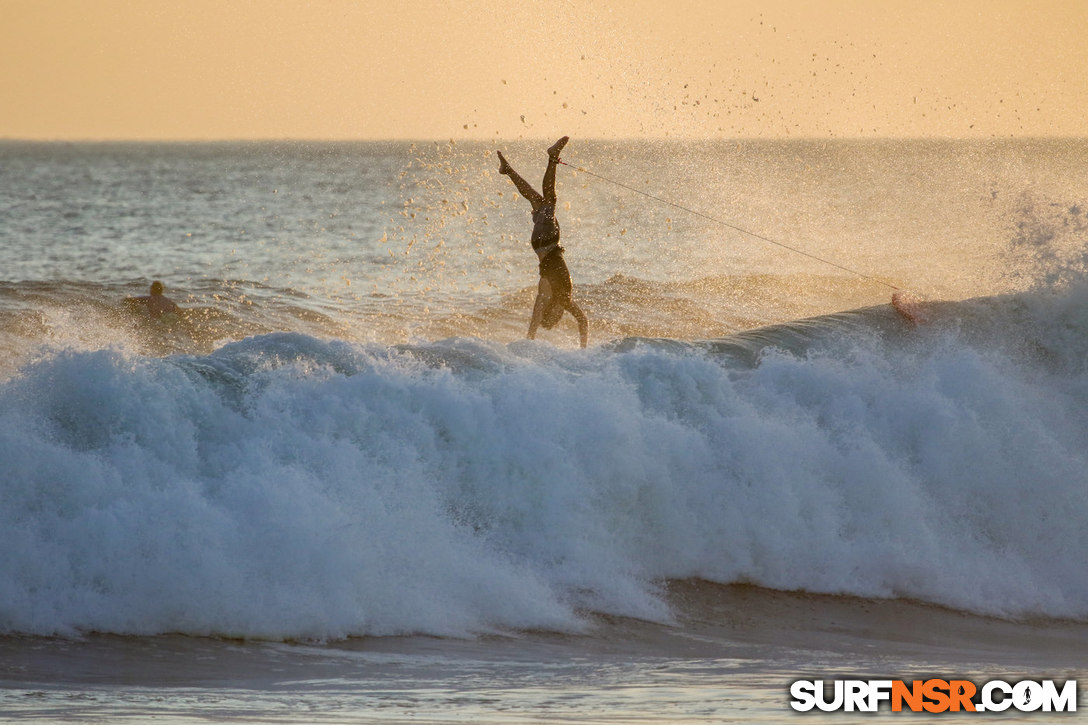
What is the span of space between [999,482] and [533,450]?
164 inches

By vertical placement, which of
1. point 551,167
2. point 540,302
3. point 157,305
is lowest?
point 540,302

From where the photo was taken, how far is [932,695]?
7.78 meters

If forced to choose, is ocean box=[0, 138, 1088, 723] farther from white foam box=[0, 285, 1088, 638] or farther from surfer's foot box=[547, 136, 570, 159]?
surfer's foot box=[547, 136, 570, 159]

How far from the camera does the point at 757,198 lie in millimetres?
38938

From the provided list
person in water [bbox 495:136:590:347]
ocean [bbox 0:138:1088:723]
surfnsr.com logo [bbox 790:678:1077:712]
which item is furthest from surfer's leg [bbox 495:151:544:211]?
surfnsr.com logo [bbox 790:678:1077:712]

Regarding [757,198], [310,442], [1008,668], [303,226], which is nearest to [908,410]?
[1008,668]

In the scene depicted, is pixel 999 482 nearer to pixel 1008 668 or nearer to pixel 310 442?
Result: pixel 1008 668

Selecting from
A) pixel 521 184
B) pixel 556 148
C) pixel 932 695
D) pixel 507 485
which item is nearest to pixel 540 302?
pixel 521 184

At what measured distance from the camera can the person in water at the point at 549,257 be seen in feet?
42.4

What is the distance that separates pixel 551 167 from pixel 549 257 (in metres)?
0.96

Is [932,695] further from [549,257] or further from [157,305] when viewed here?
[157,305]

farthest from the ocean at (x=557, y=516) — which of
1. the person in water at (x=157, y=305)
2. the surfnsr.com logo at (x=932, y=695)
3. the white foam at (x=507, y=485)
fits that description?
the person in water at (x=157, y=305)

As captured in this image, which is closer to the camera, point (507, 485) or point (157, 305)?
point (507, 485)

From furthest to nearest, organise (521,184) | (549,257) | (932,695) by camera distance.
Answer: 1. (549,257)
2. (521,184)
3. (932,695)
